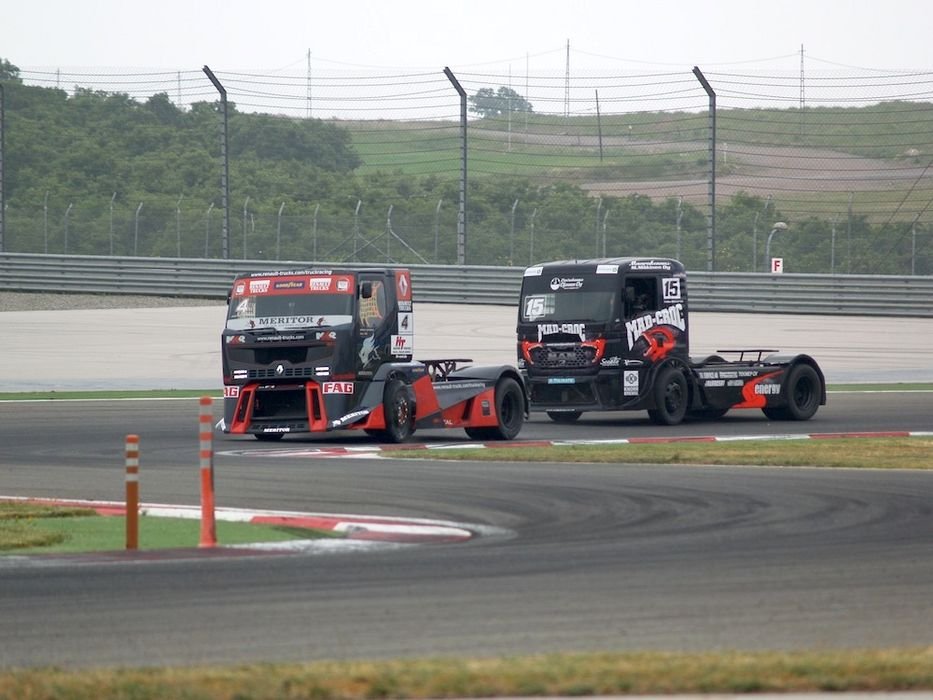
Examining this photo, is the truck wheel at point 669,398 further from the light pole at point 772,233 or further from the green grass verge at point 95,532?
the light pole at point 772,233

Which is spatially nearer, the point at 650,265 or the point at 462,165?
the point at 650,265

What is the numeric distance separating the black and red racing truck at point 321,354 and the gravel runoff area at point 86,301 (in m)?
19.8

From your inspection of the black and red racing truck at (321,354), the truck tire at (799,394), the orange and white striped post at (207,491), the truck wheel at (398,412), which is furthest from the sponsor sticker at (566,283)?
Answer: the orange and white striped post at (207,491)

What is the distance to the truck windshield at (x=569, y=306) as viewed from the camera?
23.2 meters

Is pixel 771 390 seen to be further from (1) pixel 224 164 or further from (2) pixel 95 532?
(1) pixel 224 164

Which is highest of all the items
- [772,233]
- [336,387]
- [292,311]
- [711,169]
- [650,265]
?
[711,169]

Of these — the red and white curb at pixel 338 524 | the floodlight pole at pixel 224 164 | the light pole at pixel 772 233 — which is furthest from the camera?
the floodlight pole at pixel 224 164

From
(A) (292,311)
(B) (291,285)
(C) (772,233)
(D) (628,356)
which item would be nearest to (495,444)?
(A) (292,311)

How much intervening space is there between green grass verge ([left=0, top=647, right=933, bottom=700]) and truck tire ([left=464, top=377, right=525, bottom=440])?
1405 cm

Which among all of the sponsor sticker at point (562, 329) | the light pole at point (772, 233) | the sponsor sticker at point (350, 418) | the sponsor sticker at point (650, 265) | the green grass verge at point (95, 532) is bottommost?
the green grass verge at point (95, 532)

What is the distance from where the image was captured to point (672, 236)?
120ft

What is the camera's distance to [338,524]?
1234 centimetres

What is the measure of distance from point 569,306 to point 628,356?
3.69 ft

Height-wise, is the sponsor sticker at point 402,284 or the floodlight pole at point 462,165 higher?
the floodlight pole at point 462,165
